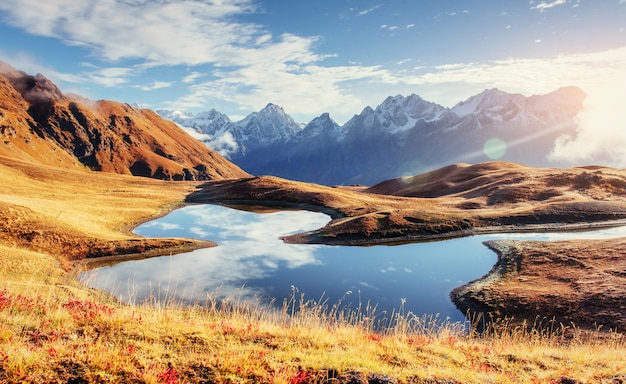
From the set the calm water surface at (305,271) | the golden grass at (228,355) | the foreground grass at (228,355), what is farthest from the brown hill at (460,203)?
the foreground grass at (228,355)

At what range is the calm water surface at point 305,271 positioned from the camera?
34.9m

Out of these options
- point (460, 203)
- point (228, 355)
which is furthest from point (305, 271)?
point (460, 203)

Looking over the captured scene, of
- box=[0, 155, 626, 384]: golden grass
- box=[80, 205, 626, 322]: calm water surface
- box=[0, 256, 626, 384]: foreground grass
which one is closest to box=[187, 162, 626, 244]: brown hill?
box=[80, 205, 626, 322]: calm water surface

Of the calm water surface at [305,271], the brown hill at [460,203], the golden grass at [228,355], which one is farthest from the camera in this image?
the brown hill at [460,203]

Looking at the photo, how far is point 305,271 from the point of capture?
142 feet

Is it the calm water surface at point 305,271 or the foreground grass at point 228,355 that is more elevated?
the foreground grass at point 228,355

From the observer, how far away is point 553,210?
74312mm

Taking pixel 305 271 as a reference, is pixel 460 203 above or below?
above

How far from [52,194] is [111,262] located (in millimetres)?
44603

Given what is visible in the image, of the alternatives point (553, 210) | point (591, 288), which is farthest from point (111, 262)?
point (553, 210)

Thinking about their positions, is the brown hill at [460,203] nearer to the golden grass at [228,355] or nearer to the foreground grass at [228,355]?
the golden grass at [228,355]

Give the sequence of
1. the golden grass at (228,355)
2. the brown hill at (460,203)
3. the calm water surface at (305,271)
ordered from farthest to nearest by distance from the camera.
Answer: the brown hill at (460,203)
the calm water surface at (305,271)
the golden grass at (228,355)

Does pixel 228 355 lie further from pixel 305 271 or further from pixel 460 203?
pixel 460 203

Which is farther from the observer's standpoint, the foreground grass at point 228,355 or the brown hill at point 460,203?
the brown hill at point 460,203
